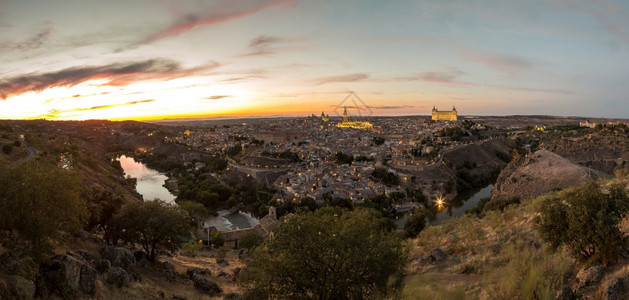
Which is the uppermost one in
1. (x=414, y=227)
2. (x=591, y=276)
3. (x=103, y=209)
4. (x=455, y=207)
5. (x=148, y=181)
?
(x=591, y=276)

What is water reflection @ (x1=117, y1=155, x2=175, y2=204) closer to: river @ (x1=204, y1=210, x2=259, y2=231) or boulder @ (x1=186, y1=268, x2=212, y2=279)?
river @ (x1=204, y1=210, x2=259, y2=231)

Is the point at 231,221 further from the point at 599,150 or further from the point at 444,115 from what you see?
the point at 444,115

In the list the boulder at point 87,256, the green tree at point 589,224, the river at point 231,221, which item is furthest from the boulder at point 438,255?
the river at point 231,221

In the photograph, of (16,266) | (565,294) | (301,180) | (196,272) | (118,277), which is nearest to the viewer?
(565,294)

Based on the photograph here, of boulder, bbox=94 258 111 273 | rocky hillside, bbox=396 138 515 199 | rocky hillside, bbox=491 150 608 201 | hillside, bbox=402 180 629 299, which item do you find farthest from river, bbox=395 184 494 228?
boulder, bbox=94 258 111 273

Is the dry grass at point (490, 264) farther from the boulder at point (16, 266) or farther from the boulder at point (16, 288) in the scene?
the boulder at point (16, 266)

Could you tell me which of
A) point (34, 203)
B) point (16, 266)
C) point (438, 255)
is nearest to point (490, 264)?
point (438, 255)
